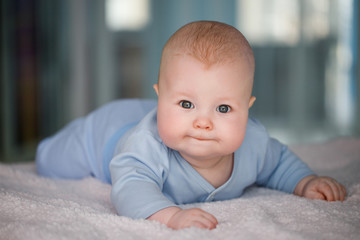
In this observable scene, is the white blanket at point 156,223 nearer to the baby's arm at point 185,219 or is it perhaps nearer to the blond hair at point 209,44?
A: the baby's arm at point 185,219

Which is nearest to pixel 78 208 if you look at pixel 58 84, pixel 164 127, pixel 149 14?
pixel 164 127

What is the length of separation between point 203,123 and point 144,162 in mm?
189

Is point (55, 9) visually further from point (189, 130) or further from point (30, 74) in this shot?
point (189, 130)

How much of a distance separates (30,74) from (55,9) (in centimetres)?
84

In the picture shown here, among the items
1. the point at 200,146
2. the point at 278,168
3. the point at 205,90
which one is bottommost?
the point at 278,168

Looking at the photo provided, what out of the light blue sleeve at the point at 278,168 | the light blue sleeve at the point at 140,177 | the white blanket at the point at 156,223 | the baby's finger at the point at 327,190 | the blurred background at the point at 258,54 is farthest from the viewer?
the blurred background at the point at 258,54

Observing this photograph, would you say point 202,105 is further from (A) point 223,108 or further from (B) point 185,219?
(B) point 185,219

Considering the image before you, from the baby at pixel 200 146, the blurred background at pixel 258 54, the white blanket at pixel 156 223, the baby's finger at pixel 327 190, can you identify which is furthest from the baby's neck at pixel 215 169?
the blurred background at pixel 258 54

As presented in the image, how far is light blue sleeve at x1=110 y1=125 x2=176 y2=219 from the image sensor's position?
766 millimetres

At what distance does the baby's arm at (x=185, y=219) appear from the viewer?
69 centimetres

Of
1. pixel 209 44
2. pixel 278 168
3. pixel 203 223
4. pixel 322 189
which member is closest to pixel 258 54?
pixel 278 168

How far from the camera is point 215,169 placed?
974 mm

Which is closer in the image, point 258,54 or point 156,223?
point 156,223

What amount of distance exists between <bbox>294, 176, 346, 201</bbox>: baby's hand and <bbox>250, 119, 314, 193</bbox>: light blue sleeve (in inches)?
2.3
